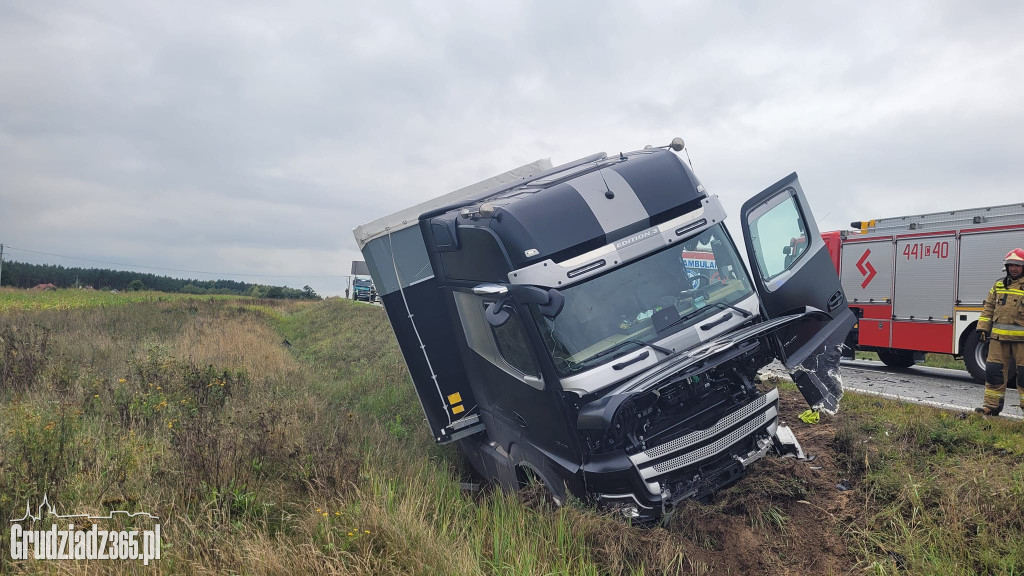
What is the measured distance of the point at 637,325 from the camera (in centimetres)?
489

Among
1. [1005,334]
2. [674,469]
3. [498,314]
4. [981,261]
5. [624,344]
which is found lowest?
[674,469]

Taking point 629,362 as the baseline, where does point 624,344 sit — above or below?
above

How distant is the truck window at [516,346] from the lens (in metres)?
4.88

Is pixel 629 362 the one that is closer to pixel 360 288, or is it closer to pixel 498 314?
pixel 498 314

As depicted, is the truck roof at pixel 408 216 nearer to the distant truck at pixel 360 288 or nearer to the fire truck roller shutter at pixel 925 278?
the fire truck roller shutter at pixel 925 278

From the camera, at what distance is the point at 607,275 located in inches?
196

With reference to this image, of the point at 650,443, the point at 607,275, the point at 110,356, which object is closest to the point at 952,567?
the point at 650,443

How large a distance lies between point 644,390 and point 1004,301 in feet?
19.1

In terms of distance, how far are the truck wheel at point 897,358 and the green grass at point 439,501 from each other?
21.9ft

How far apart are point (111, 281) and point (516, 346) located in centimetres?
10132

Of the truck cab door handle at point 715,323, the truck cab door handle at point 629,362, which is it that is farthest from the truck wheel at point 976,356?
the truck cab door handle at point 629,362

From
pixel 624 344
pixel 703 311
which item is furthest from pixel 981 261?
pixel 624 344

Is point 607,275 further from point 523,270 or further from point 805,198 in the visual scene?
point 805,198

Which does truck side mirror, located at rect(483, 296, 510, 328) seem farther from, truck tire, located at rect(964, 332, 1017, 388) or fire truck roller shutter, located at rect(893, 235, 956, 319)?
fire truck roller shutter, located at rect(893, 235, 956, 319)
